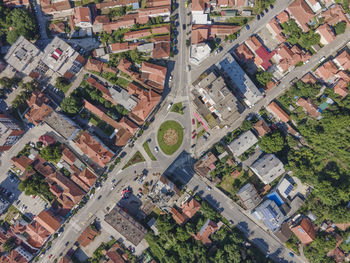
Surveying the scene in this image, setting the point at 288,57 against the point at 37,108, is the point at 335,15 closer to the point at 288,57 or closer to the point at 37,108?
the point at 288,57

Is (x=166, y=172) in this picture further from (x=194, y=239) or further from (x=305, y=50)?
(x=305, y=50)

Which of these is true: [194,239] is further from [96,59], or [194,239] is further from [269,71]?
[96,59]

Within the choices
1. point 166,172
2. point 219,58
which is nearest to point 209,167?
point 166,172

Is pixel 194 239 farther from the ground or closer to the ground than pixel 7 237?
closer to the ground

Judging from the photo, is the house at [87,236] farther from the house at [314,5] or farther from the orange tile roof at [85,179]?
the house at [314,5]

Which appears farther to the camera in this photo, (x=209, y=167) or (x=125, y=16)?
(x=125, y=16)

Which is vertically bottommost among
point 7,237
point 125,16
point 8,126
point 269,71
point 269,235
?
point 269,235

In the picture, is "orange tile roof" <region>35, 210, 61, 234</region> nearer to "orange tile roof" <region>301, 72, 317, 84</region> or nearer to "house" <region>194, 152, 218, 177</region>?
"house" <region>194, 152, 218, 177</region>

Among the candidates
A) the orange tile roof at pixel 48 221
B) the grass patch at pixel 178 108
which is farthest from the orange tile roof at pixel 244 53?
the orange tile roof at pixel 48 221
